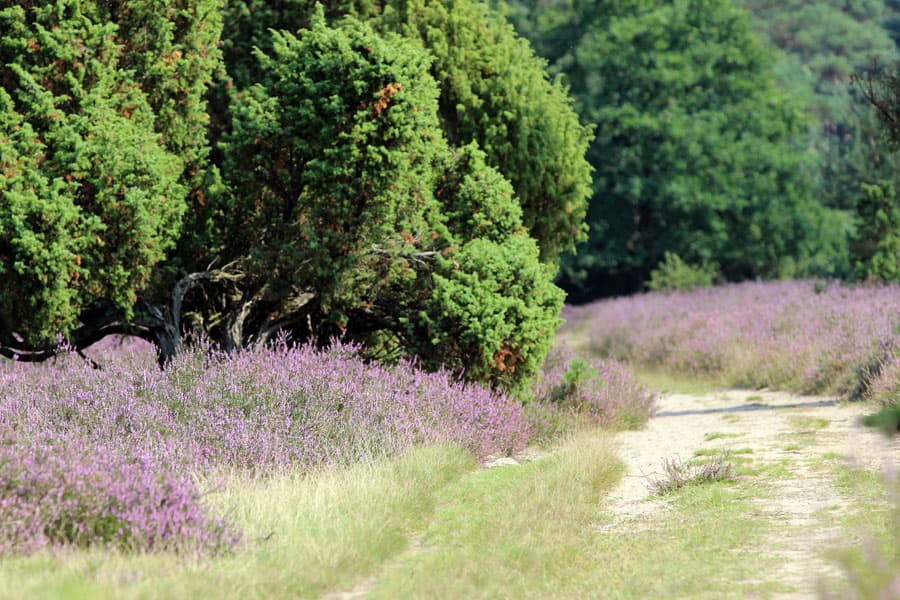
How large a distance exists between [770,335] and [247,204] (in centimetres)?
1161

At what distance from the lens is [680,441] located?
524 inches

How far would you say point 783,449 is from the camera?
1195 centimetres

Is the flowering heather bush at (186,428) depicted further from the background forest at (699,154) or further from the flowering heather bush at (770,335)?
the background forest at (699,154)

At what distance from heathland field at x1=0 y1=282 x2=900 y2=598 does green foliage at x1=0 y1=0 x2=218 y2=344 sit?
948mm

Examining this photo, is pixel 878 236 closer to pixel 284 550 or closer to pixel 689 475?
pixel 689 475

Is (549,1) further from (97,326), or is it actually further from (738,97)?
(97,326)

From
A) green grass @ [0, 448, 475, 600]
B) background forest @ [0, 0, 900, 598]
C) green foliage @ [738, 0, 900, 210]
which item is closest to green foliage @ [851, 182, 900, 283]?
background forest @ [0, 0, 900, 598]

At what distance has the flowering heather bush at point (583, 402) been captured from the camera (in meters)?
13.5

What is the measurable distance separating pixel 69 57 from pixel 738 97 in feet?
108

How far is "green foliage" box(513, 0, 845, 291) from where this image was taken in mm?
39469

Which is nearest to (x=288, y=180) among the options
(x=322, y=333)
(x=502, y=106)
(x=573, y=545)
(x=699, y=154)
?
(x=322, y=333)

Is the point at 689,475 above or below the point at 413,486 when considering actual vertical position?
below

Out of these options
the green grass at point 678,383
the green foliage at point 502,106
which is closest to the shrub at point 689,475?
the green foliage at point 502,106

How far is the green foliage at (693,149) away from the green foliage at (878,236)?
36.7 feet
